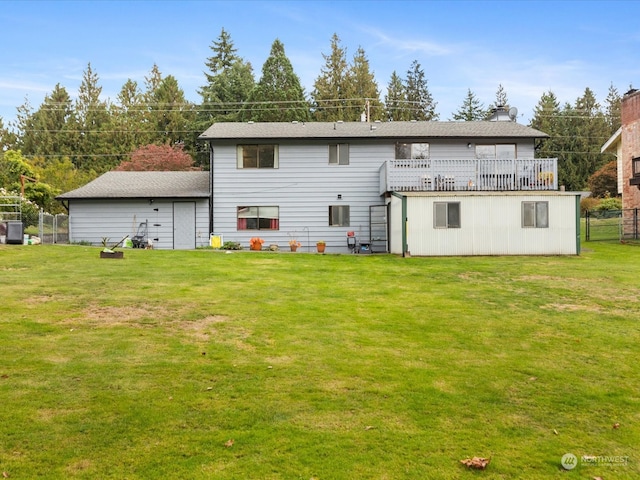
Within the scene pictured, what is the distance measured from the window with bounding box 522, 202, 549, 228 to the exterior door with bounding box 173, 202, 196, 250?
15.0 metres

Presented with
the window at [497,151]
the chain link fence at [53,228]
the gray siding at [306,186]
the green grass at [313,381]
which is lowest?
the green grass at [313,381]

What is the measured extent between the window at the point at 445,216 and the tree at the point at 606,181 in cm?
3571

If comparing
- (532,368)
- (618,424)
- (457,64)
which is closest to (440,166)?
(532,368)

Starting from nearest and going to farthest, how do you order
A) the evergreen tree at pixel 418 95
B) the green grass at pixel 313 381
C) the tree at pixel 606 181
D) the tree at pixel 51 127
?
the green grass at pixel 313 381, the tree at pixel 606 181, the tree at pixel 51 127, the evergreen tree at pixel 418 95

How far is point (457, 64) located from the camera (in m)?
41.0

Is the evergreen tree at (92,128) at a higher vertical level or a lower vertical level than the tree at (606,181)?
higher

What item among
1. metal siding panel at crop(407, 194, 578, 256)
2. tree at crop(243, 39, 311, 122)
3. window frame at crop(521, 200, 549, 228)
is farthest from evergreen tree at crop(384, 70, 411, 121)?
metal siding panel at crop(407, 194, 578, 256)

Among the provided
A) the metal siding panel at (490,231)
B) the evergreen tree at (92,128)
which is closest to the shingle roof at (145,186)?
the metal siding panel at (490,231)

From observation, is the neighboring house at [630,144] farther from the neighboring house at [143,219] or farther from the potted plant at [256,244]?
the neighboring house at [143,219]

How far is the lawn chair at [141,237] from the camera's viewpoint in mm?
23141

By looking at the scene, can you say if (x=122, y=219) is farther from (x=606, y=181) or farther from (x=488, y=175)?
(x=606, y=181)

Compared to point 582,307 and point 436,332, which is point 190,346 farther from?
point 582,307

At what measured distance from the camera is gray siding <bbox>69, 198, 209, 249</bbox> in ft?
78.5

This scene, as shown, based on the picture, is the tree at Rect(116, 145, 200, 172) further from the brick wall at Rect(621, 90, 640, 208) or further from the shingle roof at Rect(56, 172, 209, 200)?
the brick wall at Rect(621, 90, 640, 208)
